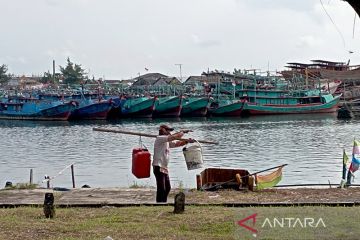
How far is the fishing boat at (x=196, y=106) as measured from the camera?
2509 inches

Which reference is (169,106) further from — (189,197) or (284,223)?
(284,223)

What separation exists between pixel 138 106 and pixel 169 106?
2994 mm

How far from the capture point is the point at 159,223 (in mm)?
7410

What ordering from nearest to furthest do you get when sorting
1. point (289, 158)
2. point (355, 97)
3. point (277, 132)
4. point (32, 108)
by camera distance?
point (289, 158), point (277, 132), point (32, 108), point (355, 97)

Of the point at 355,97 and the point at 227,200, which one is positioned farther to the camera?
the point at 355,97

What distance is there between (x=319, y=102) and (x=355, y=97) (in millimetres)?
4439

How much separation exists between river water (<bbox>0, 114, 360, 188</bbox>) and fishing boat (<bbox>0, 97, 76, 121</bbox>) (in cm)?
1774

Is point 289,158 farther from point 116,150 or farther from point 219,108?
point 219,108

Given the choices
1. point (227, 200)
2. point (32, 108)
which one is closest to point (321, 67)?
point (32, 108)

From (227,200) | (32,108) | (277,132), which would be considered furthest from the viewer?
(32,108)

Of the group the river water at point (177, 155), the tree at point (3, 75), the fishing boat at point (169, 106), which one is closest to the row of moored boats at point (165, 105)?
the fishing boat at point (169, 106)

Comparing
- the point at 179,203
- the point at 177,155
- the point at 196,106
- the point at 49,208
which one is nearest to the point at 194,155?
the point at 179,203

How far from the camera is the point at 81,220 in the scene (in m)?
7.77

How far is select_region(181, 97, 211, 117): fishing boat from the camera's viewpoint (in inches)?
2509
